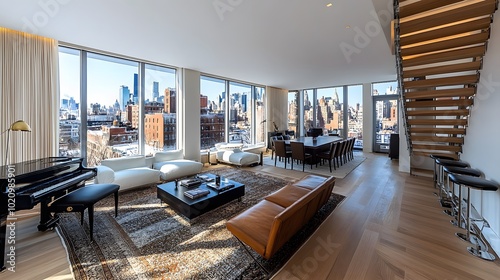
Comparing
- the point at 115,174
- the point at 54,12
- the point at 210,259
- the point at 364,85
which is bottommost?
the point at 210,259

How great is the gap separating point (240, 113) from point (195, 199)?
5644 millimetres

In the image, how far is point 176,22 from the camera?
299cm

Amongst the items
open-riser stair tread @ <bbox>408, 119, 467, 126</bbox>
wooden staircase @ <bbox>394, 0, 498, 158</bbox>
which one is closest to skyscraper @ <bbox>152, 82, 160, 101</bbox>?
wooden staircase @ <bbox>394, 0, 498, 158</bbox>

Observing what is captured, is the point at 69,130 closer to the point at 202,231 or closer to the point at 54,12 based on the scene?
the point at 54,12

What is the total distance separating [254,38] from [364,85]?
6862mm

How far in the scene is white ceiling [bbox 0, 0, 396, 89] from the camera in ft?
8.50

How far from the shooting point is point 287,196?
2.66 m

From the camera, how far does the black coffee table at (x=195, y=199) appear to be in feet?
8.61

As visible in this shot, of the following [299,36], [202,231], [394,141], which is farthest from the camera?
[394,141]

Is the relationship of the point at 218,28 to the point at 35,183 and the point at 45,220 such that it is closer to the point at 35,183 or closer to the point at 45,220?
the point at 35,183

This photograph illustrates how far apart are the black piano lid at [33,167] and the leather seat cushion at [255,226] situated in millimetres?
2311

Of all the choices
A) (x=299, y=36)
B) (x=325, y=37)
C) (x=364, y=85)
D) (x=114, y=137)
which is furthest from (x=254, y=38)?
(x=364, y=85)

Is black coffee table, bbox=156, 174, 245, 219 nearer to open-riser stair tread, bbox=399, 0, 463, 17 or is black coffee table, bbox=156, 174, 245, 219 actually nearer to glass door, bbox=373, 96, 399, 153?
open-riser stair tread, bbox=399, 0, 463, 17

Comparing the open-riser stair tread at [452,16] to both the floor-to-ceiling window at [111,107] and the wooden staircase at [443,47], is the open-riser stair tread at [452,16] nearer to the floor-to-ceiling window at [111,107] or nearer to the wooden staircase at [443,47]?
the wooden staircase at [443,47]
